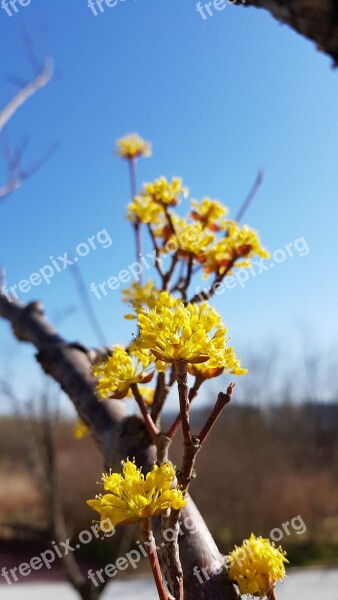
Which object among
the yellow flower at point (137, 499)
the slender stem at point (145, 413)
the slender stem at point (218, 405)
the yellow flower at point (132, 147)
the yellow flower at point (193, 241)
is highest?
the yellow flower at point (132, 147)

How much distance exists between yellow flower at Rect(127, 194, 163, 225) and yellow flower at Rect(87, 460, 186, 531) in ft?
1.23

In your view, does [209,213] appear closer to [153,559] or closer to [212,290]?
[212,290]

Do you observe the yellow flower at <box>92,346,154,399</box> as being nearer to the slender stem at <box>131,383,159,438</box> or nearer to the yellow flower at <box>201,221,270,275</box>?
the slender stem at <box>131,383,159,438</box>

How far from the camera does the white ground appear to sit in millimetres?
6014

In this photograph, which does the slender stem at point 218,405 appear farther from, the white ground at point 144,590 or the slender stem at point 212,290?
the white ground at point 144,590

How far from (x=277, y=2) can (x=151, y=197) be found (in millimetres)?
292

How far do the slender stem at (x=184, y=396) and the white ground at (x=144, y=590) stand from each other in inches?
258

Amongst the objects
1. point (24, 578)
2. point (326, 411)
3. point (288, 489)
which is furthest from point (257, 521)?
point (326, 411)

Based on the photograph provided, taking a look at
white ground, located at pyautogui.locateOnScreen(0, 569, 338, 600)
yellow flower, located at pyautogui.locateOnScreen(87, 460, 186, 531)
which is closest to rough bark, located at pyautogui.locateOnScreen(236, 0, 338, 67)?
yellow flower, located at pyautogui.locateOnScreen(87, 460, 186, 531)

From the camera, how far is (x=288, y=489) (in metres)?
8.05

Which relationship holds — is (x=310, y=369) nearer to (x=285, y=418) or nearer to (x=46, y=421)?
(x=285, y=418)

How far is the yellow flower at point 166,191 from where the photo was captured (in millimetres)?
617

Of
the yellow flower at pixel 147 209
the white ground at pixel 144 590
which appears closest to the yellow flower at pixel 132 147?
the yellow flower at pixel 147 209

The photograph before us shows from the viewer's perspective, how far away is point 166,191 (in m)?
0.62
